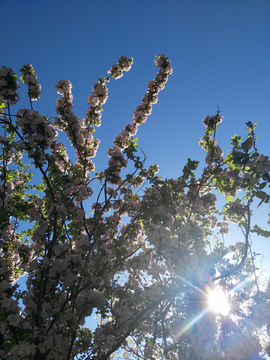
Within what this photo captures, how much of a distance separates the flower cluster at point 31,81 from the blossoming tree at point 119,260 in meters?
0.03

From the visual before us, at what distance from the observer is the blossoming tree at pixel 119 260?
3396mm

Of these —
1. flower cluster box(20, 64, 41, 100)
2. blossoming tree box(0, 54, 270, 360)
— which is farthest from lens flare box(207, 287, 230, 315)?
flower cluster box(20, 64, 41, 100)

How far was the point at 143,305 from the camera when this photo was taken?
4023 mm

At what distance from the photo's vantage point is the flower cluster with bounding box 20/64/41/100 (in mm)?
5211

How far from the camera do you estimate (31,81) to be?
5234 millimetres

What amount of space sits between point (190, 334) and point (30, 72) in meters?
7.69

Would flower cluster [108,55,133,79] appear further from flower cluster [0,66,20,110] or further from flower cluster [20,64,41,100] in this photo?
flower cluster [0,66,20,110]

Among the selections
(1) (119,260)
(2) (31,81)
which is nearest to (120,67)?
(2) (31,81)

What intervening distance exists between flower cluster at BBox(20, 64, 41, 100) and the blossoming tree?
0.03m

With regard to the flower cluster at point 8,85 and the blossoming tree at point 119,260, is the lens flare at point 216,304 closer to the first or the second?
the blossoming tree at point 119,260

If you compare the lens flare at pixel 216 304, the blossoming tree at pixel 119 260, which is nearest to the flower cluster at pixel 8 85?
the blossoming tree at pixel 119 260

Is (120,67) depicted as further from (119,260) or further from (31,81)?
(119,260)

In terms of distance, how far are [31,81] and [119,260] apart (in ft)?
17.5

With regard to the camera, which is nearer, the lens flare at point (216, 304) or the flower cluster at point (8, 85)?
the lens flare at point (216, 304)
